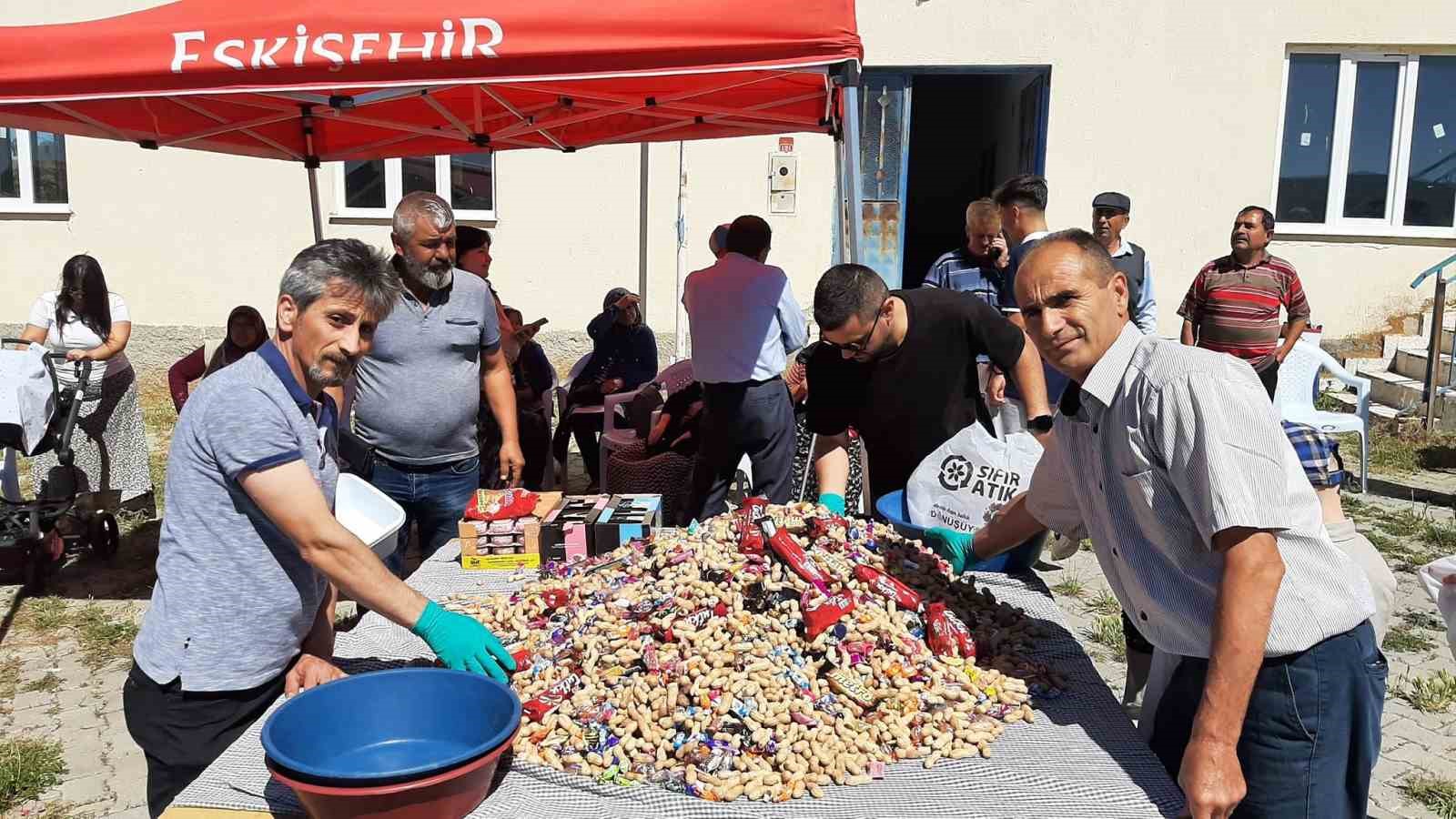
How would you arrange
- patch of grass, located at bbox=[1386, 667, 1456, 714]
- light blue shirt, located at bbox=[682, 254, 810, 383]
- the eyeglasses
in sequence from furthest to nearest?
light blue shirt, located at bbox=[682, 254, 810, 383] → patch of grass, located at bbox=[1386, 667, 1456, 714] → the eyeglasses

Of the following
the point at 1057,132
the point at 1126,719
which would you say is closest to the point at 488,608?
the point at 1126,719

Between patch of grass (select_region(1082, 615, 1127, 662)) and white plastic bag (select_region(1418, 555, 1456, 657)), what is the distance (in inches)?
70.5

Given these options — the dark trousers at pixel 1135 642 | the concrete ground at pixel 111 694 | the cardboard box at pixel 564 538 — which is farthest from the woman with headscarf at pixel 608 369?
the dark trousers at pixel 1135 642

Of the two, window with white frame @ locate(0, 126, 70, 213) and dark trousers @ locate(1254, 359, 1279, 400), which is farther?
window with white frame @ locate(0, 126, 70, 213)

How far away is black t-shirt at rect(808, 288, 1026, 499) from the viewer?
351 centimetres

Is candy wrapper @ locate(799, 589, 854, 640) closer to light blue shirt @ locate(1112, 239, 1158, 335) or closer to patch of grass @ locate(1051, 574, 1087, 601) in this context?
patch of grass @ locate(1051, 574, 1087, 601)

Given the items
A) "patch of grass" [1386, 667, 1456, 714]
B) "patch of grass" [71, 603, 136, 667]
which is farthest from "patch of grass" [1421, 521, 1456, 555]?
"patch of grass" [71, 603, 136, 667]

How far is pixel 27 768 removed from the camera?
3.54 m

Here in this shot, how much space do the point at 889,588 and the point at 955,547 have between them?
0.45 metres

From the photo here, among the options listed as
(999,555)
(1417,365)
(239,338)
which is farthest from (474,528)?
(1417,365)

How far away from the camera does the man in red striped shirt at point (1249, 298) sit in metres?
6.08

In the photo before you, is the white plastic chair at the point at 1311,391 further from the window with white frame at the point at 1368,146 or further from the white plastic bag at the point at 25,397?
the white plastic bag at the point at 25,397

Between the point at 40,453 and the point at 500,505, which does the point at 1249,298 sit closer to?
the point at 500,505

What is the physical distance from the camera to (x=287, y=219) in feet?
32.7
